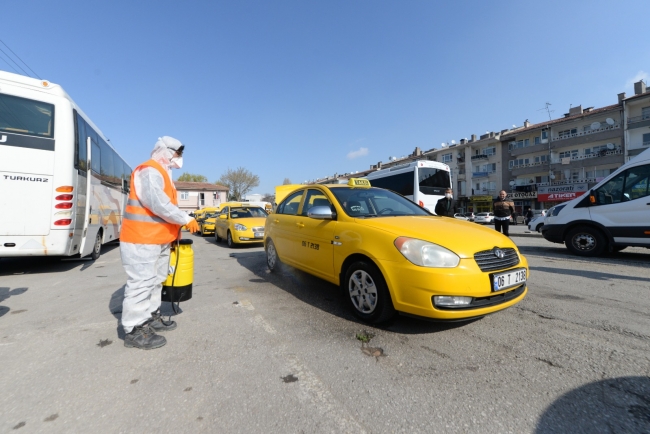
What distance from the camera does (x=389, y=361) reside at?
2420 mm

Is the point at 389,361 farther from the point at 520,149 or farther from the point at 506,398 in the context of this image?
the point at 520,149

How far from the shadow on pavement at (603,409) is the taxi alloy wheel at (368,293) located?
137 cm

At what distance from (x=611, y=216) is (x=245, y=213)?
10.2 meters

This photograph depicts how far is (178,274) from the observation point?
3.02 meters

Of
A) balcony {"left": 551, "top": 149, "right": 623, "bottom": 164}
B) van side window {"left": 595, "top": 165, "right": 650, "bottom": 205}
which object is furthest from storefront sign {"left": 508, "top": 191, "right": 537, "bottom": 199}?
van side window {"left": 595, "top": 165, "right": 650, "bottom": 205}

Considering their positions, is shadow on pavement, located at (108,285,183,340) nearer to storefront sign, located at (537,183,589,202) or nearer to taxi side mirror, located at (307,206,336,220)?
taxi side mirror, located at (307,206,336,220)

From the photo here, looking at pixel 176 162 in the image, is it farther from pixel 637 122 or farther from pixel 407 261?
pixel 637 122

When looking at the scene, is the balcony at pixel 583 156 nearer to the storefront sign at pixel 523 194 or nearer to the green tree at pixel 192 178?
the storefront sign at pixel 523 194

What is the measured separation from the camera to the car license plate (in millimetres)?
2721

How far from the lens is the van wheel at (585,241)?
22.5ft

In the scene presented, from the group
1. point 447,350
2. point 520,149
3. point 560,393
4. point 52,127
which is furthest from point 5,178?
point 520,149

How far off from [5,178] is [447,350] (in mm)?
7129

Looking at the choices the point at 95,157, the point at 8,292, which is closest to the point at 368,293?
the point at 8,292

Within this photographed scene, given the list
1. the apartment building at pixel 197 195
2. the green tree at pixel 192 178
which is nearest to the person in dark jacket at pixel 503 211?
the apartment building at pixel 197 195
